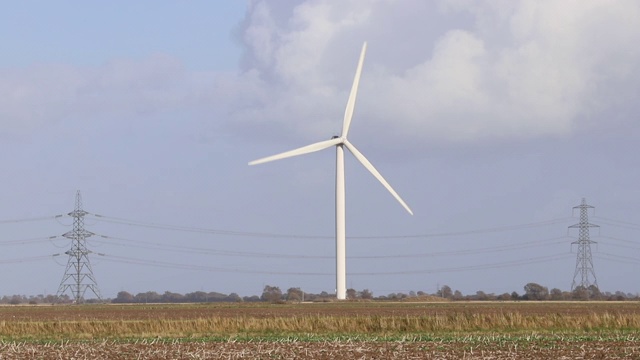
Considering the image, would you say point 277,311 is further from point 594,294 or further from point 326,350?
point 594,294

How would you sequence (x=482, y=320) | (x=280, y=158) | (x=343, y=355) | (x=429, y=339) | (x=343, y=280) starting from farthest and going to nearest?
(x=343, y=280) → (x=280, y=158) → (x=482, y=320) → (x=429, y=339) → (x=343, y=355)

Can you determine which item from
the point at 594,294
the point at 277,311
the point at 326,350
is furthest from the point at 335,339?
the point at 594,294

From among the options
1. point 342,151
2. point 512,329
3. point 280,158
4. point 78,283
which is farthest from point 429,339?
point 78,283

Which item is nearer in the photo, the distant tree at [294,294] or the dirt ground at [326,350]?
the dirt ground at [326,350]

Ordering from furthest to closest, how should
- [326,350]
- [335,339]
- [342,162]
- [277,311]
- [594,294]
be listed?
[594,294] < [342,162] < [277,311] < [335,339] < [326,350]

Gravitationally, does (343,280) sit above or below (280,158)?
below

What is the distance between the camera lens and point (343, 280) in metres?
127

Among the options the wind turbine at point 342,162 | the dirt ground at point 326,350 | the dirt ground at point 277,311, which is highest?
the wind turbine at point 342,162

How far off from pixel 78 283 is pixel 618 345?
99557 mm

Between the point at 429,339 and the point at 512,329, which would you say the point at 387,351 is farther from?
the point at 512,329

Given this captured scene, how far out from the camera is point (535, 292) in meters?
195

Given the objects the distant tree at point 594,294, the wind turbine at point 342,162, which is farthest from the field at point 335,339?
the distant tree at point 594,294

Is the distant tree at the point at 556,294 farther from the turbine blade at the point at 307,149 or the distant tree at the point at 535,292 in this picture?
the turbine blade at the point at 307,149

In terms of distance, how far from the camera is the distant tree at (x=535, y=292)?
623ft
